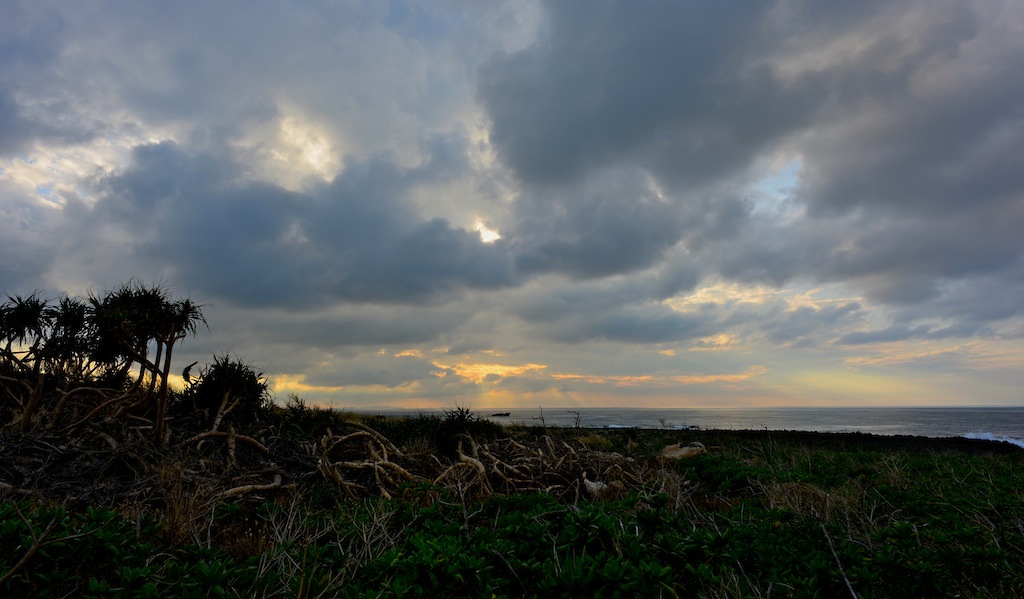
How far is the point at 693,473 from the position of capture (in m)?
10.9

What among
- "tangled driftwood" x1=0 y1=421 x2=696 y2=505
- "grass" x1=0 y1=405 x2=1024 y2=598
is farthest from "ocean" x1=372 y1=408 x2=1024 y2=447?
"grass" x1=0 y1=405 x2=1024 y2=598

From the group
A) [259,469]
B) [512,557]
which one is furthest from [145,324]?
[512,557]

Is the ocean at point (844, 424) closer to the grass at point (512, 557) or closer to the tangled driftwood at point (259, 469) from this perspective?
the tangled driftwood at point (259, 469)

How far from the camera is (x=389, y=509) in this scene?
5.54 metres

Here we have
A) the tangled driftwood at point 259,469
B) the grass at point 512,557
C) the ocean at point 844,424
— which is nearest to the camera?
the grass at point 512,557

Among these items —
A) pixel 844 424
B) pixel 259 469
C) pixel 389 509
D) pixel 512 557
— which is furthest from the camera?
pixel 844 424

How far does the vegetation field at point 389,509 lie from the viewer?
10.4 ft

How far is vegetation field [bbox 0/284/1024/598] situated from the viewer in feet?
10.4

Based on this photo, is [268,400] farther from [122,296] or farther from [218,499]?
[218,499]

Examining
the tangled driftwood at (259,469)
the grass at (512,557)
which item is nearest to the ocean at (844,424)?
the tangled driftwood at (259,469)

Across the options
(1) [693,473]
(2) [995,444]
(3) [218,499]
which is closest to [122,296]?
(3) [218,499]

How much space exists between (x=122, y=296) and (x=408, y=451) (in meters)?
6.56

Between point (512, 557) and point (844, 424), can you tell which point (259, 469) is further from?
point (844, 424)

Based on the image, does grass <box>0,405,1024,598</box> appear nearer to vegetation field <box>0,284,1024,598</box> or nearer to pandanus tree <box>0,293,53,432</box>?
vegetation field <box>0,284,1024,598</box>
